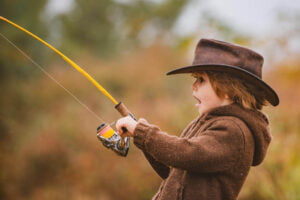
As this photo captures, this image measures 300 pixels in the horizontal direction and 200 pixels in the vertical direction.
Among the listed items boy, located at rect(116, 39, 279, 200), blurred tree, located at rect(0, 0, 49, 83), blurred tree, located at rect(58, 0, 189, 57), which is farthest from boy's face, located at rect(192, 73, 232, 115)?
blurred tree, located at rect(58, 0, 189, 57)

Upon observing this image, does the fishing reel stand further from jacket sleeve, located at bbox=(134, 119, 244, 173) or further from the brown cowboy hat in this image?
the brown cowboy hat

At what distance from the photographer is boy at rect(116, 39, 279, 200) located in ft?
6.39

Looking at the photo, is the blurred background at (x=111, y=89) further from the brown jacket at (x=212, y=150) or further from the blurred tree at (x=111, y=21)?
the brown jacket at (x=212, y=150)

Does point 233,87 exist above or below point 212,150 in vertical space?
above

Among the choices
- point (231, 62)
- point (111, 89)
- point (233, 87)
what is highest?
point (111, 89)

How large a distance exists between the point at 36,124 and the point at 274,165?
732cm

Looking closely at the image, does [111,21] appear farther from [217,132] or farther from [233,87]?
[217,132]

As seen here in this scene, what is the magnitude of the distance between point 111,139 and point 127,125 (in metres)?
0.22

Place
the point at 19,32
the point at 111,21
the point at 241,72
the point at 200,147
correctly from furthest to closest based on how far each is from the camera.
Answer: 1. the point at 111,21
2. the point at 19,32
3. the point at 241,72
4. the point at 200,147

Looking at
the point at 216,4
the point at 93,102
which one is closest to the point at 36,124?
the point at 93,102

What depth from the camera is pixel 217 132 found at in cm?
198

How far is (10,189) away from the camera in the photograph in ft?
28.5

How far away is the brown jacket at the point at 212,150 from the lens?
1934 millimetres

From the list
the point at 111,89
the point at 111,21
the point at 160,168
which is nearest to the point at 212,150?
the point at 160,168
